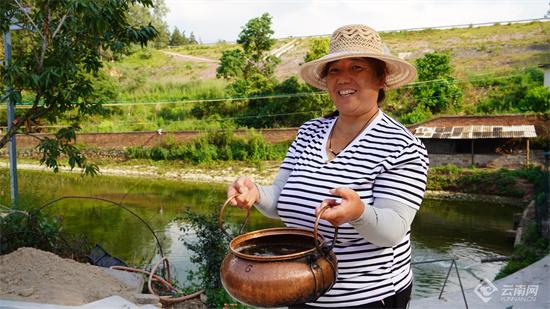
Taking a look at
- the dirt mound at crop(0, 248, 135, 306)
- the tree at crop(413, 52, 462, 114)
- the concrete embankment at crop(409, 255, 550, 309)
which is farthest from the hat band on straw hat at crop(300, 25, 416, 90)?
the tree at crop(413, 52, 462, 114)

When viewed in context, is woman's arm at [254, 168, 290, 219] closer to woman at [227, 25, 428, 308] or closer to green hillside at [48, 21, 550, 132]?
woman at [227, 25, 428, 308]

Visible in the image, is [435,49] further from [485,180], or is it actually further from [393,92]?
[485,180]

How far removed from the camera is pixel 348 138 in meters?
1.51

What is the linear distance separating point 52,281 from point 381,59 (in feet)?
9.73

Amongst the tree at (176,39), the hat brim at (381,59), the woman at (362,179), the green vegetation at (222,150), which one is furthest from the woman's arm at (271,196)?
the tree at (176,39)

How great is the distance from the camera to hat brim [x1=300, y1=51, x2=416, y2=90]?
143cm

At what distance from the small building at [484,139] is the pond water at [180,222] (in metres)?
2.57

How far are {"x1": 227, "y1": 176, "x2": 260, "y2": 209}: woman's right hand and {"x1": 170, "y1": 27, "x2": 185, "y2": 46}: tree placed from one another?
36880 mm

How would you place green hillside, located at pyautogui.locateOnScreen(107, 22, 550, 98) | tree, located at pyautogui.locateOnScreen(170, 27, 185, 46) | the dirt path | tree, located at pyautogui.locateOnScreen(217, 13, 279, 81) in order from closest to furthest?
tree, located at pyautogui.locateOnScreen(217, 13, 279, 81) → green hillside, located at pyautogui.locateOnScreen(107, 22, 550, 98) → the dirt path → tree, located at pyautogui.locateOnScreen(170, 27, 185, 46)

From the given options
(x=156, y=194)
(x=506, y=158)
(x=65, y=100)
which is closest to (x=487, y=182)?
(x=506, y=158)

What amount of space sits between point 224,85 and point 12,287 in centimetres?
1860

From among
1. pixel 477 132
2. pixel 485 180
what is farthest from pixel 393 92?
pixel 485 180

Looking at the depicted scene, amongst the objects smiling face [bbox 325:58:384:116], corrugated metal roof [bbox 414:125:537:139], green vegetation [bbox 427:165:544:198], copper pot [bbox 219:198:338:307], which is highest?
smiling face [bbox 325:58:384:116]

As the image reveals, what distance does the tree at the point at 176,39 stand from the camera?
122ft
